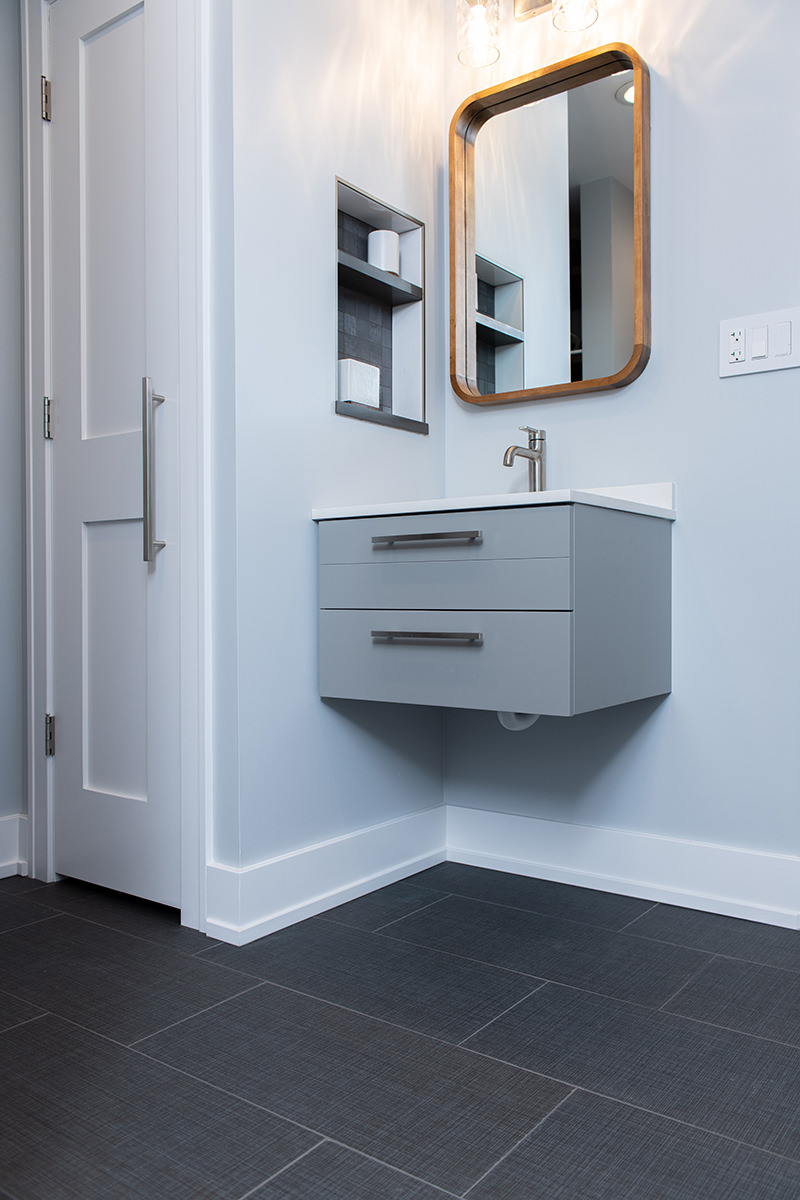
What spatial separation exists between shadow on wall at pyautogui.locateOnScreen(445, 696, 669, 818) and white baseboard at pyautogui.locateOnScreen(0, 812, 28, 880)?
105 centimetres

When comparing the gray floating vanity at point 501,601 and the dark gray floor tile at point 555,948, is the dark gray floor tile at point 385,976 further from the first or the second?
the gray floating vanity at point 501,601

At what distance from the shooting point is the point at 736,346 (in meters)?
1.92

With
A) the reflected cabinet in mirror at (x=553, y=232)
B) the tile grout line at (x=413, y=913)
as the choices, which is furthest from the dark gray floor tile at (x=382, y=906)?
the reflected cabinet in mirror at (x=553, y=232)

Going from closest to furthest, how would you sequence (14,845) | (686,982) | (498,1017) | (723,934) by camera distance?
1. (498,1017)
2. (686,982)
3. (723,934)
4. (14,845)

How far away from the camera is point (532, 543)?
1.66 m

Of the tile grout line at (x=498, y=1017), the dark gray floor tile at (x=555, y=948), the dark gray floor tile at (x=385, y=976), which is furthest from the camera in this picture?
the dark gray floor tile at (x=555, y=948)

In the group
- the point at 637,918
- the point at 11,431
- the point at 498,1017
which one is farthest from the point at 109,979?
the point at 11,431

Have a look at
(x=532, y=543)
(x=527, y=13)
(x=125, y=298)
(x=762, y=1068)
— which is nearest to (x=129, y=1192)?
(x=762, y=1068)

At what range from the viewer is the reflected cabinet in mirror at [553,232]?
2047 mm

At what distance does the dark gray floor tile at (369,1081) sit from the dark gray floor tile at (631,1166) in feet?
0.11

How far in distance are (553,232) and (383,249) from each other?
409mm

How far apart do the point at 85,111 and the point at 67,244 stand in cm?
30

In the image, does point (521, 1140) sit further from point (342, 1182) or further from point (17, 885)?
point (17, 885)

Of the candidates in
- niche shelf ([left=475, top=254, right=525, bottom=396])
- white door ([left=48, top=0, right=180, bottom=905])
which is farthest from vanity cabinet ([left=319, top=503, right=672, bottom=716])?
niche shelf ([left=475, top=254, right=525, bottom=396])
